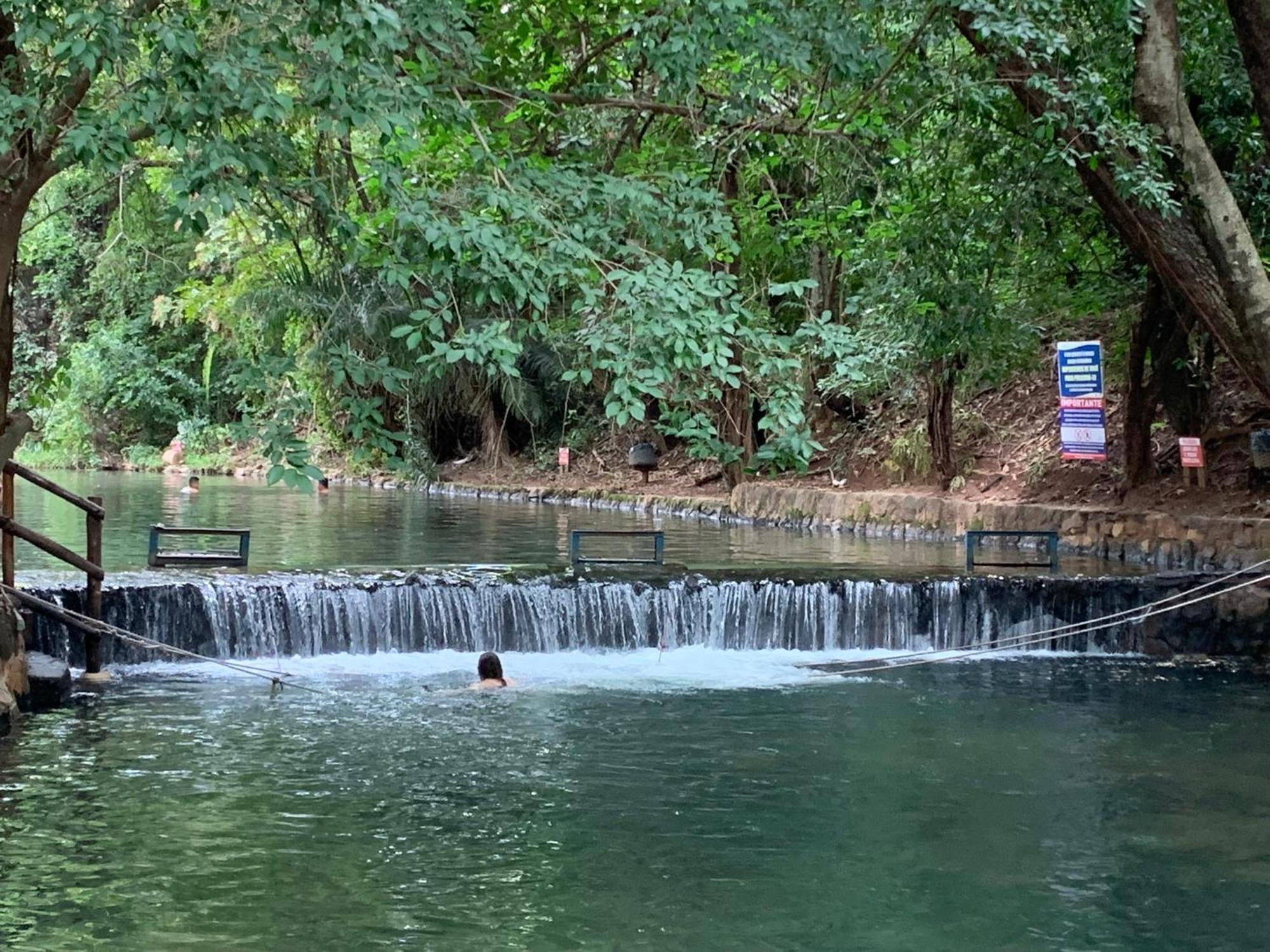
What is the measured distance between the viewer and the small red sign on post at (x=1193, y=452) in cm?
1800

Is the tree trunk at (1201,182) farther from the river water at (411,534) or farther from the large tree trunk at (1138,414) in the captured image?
the large tree trunk at (1138,414)

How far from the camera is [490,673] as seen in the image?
12688 mm

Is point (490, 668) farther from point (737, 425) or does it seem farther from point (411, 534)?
point (737, 425)

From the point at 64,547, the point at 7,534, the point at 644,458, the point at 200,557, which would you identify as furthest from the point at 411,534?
the point at 7,534

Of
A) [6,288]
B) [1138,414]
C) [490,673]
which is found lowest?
[490,673]

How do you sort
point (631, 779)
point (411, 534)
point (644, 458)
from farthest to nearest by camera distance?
point (644, 458) → point (411, 534) → point (631, 779)

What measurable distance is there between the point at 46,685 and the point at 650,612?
5.86 m

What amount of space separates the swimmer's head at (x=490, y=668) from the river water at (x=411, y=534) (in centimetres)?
377

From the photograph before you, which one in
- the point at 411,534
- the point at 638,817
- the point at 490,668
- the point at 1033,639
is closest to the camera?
the point at 638,817

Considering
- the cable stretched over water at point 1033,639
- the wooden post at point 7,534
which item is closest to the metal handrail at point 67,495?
the wooden post at point 7,534

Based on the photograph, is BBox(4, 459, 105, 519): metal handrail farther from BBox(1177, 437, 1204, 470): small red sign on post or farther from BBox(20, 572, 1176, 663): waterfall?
BBox(1177, 437, 1204, 470): small red sign on post

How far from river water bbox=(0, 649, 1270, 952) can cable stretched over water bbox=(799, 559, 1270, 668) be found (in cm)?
141

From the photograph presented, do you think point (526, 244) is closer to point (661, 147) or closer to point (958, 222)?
point (661, 147)

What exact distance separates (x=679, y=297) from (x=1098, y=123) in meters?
5.71
